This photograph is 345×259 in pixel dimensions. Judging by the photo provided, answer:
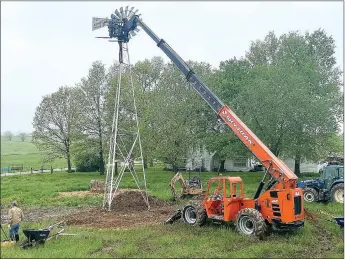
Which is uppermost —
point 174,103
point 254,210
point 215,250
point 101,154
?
point 174,103

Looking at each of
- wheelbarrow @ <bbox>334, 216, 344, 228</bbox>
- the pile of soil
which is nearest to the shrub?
the pile of soil

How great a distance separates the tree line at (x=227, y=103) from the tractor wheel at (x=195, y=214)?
46.3ft

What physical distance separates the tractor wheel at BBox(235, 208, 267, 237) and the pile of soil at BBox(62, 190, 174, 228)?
4.21 meters

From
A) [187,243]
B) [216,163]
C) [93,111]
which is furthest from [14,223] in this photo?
[216,163]

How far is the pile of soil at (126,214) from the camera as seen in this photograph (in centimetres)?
1767

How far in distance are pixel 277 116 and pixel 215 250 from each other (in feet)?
59.0

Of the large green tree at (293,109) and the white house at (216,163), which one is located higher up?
the large green tree at (293,109)

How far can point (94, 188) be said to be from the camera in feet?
92.9

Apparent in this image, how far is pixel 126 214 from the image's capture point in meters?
20.1

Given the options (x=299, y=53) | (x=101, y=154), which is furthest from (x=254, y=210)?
(x=101, y=154)

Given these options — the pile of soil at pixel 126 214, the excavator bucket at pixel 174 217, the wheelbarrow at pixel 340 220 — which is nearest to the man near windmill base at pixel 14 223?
the pile of soil at pixel 126 214

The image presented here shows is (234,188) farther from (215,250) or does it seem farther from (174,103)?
(174,103)

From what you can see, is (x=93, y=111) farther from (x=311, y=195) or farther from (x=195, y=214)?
(x=195, y=214)

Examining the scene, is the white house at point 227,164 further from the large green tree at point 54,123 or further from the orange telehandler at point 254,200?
the orange telehandler at point 254,200
